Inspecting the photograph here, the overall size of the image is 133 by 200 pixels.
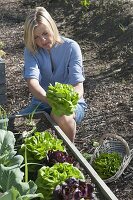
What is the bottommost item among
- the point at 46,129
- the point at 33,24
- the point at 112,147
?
the point at 112,147

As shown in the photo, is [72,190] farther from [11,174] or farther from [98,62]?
[98,62]

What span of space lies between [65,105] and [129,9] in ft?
13.4

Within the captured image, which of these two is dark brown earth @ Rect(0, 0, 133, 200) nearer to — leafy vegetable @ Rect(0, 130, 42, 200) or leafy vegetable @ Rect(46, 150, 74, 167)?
leafy vegetable @ Rect(46, 150, 74, 167)

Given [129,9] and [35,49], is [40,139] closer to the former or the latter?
[35,49]

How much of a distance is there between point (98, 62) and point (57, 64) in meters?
2.16

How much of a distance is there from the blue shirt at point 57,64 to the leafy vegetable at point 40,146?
0.87 m

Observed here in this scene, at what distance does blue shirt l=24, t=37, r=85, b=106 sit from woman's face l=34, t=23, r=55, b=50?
0.34 ft

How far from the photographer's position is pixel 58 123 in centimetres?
355

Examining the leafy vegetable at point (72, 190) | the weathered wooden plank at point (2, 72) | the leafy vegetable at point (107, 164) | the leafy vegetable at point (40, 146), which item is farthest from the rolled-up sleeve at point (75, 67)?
the leafy vegetable at point (72, 190)

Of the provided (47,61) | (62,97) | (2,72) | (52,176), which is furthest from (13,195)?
(2,72)

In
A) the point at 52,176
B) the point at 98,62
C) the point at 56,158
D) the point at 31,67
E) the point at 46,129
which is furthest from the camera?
the point at 98,62

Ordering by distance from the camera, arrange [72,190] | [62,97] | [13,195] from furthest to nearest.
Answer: [62,97], [72,190], [13,195]

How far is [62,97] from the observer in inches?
123

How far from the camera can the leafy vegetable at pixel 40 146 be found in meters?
2.94
